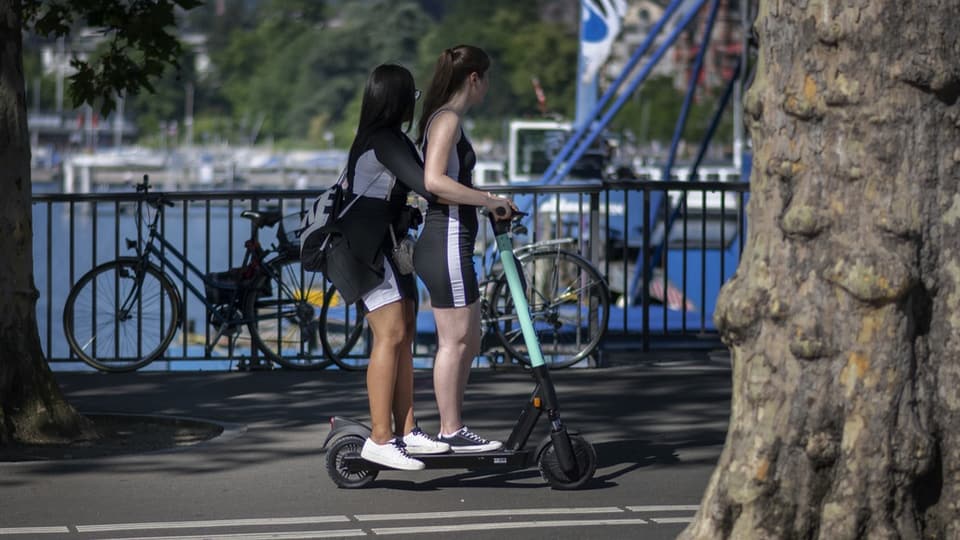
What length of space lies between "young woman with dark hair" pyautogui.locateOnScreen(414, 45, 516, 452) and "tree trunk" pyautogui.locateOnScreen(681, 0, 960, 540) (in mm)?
2320

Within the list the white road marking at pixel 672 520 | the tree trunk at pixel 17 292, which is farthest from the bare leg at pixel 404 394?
the tree trunk at pixel 17 292

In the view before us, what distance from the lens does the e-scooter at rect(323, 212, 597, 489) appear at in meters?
6.57

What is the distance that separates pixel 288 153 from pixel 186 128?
2246 cm

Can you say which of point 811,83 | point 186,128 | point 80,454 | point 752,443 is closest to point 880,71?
point 811,83

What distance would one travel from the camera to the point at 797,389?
4.39 meters

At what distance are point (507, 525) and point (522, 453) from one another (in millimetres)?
715

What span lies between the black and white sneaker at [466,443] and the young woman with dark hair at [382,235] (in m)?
0.06

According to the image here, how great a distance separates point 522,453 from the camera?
664cm

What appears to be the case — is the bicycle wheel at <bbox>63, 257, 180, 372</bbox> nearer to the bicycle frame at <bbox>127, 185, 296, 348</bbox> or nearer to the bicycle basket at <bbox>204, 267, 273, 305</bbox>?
the bicycle frame at <bbox>127, 185, 296, 348</bbox>

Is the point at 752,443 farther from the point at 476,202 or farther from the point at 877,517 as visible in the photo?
the point at 476,202

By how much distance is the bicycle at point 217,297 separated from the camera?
10.7 metres

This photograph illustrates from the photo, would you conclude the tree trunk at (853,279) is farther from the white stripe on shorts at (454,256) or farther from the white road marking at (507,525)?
the white stripe on shorts at (454,256)

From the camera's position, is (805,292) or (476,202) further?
(476,202)

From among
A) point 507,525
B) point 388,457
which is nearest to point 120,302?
point 388,457
